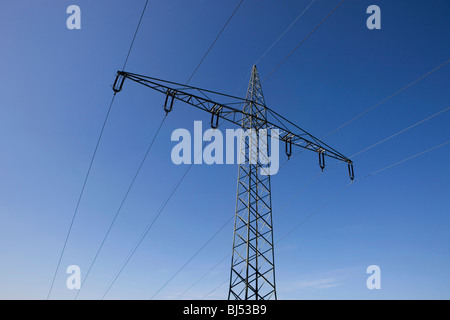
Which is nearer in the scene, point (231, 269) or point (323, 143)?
point (231, 269)

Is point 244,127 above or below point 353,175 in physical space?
above
